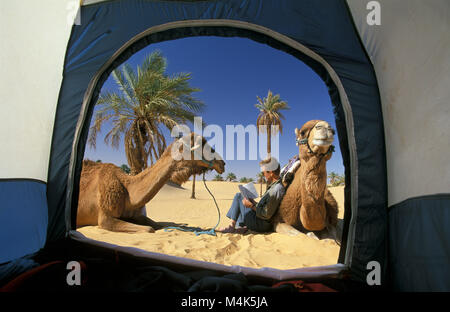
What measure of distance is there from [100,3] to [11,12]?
73 cm

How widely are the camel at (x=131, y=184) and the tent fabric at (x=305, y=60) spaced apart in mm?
1235

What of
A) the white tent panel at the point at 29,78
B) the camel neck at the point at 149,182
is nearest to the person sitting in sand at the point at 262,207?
the camel neck at the point at 149,182

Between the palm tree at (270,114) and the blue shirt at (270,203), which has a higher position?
the palm tree at (270,114)

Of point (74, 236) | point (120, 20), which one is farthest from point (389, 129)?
point (74, 236)

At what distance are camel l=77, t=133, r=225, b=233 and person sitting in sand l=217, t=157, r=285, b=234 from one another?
2.90 ft

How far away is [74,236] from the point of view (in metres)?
1.96

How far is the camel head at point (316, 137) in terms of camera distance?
223 cm

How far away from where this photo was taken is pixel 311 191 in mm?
2420

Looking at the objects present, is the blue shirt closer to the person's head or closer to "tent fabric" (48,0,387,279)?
the person's head

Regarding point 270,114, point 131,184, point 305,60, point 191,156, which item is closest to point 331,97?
point 305,60

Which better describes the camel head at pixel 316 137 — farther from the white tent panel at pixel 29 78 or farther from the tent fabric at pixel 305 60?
the white tent panel at pixel 29 78

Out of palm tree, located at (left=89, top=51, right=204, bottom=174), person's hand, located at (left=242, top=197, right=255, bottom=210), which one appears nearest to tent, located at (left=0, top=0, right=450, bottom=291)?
person's hand, located at (left=242, top=197, right=255, bottom=210)

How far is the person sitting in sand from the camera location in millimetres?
2857

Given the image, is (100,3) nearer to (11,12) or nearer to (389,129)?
(11,12)
